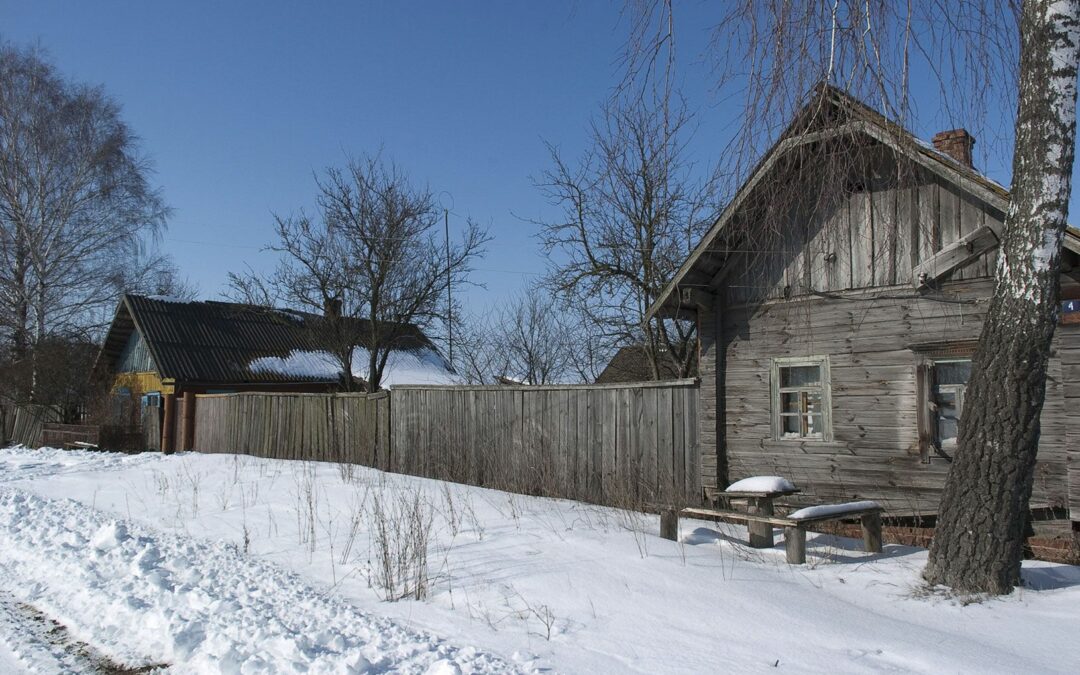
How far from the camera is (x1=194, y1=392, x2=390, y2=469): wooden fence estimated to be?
47.1 ft

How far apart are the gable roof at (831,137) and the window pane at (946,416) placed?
6.63 ft

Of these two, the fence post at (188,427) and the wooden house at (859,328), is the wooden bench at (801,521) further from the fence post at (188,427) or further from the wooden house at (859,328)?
the fence post at (188,427)

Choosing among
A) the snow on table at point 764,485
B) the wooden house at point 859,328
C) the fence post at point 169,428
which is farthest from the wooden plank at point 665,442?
the fence post at point 169,428

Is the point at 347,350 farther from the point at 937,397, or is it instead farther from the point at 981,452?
the point at 981,452

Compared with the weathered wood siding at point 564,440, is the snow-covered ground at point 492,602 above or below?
below

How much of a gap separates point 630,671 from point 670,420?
20.3ft

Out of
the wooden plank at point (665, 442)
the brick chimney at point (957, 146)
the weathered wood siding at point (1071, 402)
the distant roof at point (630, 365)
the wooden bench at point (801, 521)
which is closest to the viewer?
the wooden bench at point (801, 521)

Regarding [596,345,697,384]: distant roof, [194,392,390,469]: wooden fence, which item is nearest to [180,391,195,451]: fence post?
[194,392,390,469]: wooden fence

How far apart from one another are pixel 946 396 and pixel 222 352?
860 inches

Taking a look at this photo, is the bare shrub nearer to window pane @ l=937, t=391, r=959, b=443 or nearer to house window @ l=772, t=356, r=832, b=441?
house window @ l=772, t=356, r=832, b=441

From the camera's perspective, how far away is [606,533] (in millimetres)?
7430

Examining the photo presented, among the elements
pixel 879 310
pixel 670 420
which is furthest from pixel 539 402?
pixel 879 310

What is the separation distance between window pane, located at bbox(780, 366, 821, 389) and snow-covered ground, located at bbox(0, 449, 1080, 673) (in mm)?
2235

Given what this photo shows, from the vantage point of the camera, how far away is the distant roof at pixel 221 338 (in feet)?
77.0
